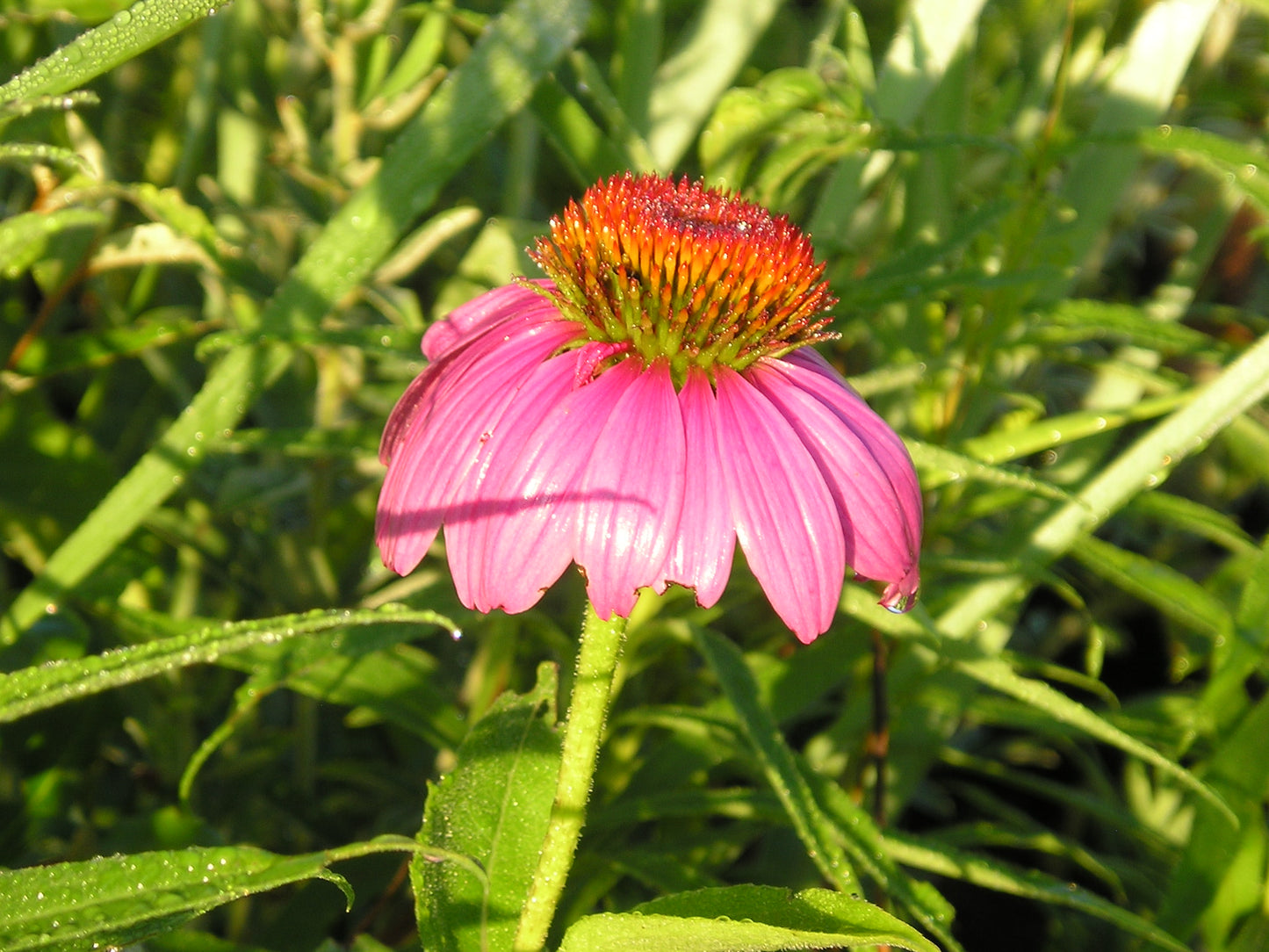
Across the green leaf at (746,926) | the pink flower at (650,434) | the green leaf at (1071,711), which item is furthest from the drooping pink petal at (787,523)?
the green leaf at (1071,711)

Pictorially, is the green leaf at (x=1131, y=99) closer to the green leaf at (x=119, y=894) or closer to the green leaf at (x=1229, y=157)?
the green leaf at (x=1229, y=157)

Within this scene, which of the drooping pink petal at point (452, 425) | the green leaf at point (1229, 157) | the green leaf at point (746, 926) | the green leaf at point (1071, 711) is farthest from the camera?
the green leaf at point (1229, 157)

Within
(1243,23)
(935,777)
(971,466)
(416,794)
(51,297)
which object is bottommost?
(935,777)

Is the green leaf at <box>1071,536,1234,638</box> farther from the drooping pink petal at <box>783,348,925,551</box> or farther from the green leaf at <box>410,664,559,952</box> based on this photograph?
the green leaf at <box>410,664,559,952</box>

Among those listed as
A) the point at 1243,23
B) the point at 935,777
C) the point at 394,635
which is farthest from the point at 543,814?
the point at 1243,23

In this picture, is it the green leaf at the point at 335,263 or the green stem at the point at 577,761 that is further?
the green leaf at the point at 335,263

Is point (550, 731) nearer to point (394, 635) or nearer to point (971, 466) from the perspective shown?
point (394, 635)

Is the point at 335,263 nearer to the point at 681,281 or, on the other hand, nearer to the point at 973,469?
the point at 681,281
